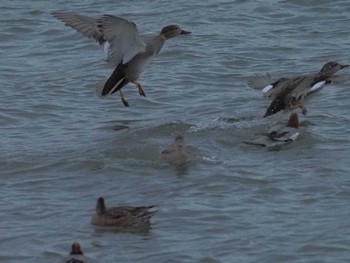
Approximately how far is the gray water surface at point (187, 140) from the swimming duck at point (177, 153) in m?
0.09

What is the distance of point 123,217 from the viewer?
36.4ft

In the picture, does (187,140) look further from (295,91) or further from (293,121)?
(295,91)

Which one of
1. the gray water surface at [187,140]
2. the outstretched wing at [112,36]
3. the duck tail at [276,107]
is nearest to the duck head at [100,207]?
the gray water surface at [187,140]

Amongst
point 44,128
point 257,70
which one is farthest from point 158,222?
point 257,70

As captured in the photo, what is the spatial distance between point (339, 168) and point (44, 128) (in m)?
3.93

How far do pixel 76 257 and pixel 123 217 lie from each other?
134 cm

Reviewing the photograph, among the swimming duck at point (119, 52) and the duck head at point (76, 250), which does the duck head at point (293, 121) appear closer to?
the swimming duck at point (119, 52)

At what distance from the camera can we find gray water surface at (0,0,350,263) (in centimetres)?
1088

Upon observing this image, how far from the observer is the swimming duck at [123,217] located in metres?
11.0

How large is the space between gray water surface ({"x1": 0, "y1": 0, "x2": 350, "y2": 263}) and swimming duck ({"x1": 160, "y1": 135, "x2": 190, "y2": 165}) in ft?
0.29

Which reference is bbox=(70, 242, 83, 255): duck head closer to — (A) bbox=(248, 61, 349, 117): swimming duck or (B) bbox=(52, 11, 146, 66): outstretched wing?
(B) bbox=(52, 11, 146, 66): outstretched wing

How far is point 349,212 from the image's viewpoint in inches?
449

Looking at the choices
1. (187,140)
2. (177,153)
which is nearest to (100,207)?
(177,153)

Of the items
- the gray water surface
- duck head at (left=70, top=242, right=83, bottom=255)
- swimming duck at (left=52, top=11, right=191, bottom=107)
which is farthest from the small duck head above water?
duck head at (left=70, top=242, right=83, bottom=255)
